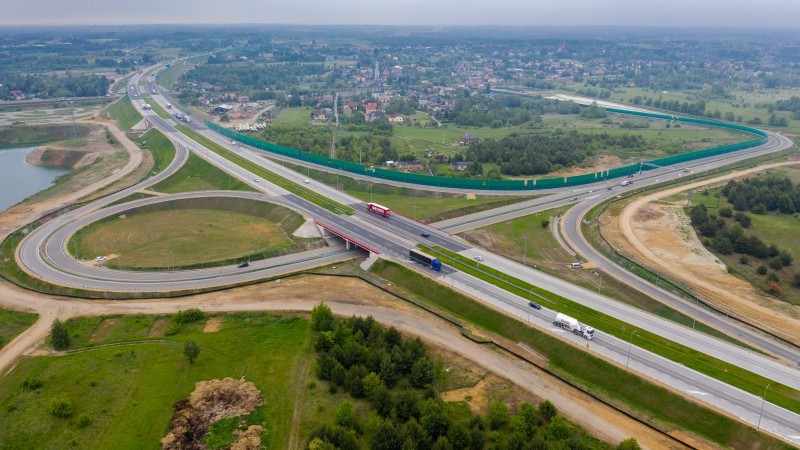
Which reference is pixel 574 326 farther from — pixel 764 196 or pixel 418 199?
pixel 764 196

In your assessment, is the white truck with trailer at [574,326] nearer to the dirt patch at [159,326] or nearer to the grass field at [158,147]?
the dirt patch at [159,326]

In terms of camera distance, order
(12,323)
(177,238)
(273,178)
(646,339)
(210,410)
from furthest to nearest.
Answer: (273,178) → (177,238) → (12,323) → (646,339) → (210,410)

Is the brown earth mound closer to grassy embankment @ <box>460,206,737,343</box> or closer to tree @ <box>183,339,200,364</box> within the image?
tree @ <box>183,339,200,364</box>

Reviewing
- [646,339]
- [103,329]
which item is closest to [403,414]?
[646,339]

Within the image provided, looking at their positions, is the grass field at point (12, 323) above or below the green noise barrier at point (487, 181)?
below

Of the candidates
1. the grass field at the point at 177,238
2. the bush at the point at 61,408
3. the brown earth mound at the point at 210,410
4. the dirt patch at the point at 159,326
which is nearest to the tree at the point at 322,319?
the brown earth mound at the point at 210,410

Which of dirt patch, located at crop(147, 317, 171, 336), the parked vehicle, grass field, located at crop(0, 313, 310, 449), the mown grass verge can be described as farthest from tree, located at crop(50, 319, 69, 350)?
the parked vehicle
